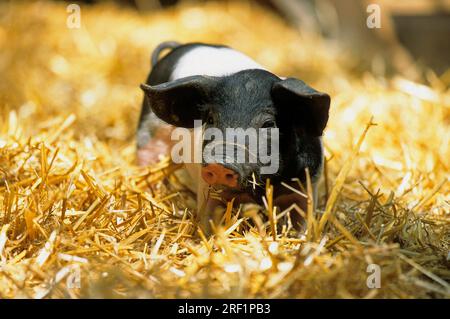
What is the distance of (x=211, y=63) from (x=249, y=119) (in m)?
0.64

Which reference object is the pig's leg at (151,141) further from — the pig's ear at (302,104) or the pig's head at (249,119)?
the pig's ear at (302,104)

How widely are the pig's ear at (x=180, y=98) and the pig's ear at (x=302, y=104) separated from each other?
0.87 feet

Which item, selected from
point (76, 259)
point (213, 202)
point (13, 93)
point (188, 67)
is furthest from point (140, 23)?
point (76, 259)

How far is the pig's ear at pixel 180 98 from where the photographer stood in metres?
2.25

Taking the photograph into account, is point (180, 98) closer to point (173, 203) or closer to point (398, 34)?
point (173, 203)

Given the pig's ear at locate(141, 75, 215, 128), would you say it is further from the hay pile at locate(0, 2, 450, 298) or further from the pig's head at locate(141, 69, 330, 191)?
the hay pile at locate(0, 2, 450, 298)

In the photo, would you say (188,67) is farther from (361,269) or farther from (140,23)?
(140,23)

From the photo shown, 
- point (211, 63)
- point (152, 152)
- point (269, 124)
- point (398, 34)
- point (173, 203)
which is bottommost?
point (173, 203)

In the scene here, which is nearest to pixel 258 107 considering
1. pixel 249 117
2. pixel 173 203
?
pixel 249 117

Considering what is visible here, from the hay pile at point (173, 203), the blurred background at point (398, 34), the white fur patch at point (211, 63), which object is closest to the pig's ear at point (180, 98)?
the white fur patch at point (211, 63)

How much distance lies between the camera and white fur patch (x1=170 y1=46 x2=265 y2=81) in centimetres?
256

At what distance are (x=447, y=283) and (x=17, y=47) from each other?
3802 millimetres

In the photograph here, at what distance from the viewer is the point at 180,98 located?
233 cm

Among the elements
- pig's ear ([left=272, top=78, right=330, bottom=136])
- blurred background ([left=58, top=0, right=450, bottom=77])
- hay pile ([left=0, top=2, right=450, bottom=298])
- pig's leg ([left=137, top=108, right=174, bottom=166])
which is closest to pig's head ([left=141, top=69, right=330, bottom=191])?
pig's ear ([left=272, top=78, right=330, bottom=136])
